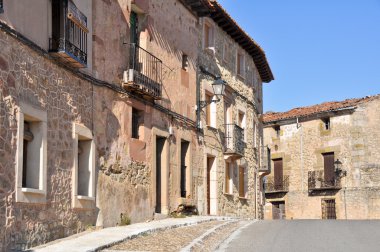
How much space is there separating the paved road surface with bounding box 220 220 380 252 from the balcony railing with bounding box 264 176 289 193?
2404 cm

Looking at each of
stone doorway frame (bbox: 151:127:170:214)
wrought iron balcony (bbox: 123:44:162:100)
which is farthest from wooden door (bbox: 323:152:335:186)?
wrought iron balcony (bbox: 123:44:162:100)

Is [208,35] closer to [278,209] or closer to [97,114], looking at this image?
[97,114]

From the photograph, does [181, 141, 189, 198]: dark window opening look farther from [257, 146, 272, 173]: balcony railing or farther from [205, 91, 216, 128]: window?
[257, 146, 272, 173]: balcony railing

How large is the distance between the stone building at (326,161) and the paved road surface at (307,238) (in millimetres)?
21497

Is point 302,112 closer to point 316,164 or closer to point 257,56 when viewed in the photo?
point 316,164

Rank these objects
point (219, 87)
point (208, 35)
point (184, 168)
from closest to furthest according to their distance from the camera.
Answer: point (184, 168) → point (219, 87) → point (208, 35)

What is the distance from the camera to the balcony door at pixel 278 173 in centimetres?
4172

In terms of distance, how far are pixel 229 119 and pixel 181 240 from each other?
12694 mm

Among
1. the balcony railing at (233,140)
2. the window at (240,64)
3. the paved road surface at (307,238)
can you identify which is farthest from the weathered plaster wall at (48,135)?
the window at (240,64)

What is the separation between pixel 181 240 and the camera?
12562mm

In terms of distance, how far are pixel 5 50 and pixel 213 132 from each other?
13.0 meters

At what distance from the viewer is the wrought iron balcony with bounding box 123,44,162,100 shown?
15.7 m

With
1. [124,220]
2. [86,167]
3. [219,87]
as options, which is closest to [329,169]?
[219,87]

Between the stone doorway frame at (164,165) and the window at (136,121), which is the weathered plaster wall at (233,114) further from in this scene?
the window at (136,121)
